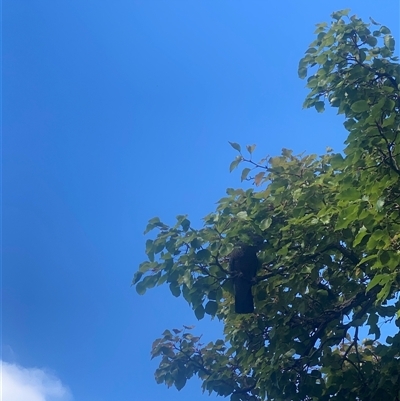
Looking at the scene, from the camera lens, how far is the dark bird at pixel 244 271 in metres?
6.12

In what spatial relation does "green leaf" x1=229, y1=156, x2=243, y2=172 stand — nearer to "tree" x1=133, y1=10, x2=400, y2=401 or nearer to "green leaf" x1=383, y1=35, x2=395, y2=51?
"tree" x1=133, y1=10, x2=400, y2=401

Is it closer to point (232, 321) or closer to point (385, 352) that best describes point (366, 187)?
point (385, 352)

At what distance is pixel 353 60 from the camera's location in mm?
6074

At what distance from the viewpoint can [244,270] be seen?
612cm

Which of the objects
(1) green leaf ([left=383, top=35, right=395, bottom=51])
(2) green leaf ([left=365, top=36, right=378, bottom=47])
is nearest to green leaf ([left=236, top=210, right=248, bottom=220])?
(2) green leaf ([left=365, top=36, right=378, bottom=47])

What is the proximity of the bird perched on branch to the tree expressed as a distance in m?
0.07

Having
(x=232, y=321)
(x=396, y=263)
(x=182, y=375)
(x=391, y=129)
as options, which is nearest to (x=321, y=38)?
(x=391, y=129)

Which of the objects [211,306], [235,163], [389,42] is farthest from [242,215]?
[389,42]

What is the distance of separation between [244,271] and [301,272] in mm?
613

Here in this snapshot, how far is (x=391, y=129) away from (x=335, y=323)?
2838mm

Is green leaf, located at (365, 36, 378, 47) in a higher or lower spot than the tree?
higher

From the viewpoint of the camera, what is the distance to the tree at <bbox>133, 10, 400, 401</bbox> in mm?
5809

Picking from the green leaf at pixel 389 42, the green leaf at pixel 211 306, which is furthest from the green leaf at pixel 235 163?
the green leaf at pixel 389 42

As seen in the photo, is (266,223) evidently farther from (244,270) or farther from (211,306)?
(211,306)
